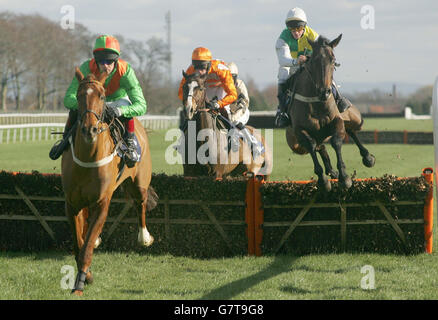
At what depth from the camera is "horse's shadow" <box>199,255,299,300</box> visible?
7.00 metres

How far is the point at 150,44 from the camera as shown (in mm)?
51125

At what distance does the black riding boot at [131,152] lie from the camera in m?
7.62

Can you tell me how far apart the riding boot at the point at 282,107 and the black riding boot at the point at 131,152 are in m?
1.93

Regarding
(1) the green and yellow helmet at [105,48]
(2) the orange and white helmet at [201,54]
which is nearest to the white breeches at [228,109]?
(2) the orange and white helmet at [201,54]

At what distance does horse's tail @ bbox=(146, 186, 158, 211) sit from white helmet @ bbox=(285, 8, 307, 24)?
360 centimetres

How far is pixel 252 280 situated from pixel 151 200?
7.30 ft

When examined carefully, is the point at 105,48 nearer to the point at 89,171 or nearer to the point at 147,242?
the point at 89,171

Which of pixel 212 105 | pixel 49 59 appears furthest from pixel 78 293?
pixel 49 59

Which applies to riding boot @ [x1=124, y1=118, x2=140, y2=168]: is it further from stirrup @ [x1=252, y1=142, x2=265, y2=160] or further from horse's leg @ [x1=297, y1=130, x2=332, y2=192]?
stirrup @ [x1=252, y1=142, x2=265, y2=160]

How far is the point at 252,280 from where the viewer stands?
25.3 ft

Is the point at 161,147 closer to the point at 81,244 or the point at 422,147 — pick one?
the point at 422,147
